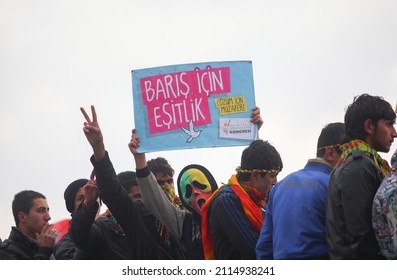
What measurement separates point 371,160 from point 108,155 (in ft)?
8.78

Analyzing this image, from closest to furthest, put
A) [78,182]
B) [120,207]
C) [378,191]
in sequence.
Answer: [378,191] < [120,207] < [78,182]

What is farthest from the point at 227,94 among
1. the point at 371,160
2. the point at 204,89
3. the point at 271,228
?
the point at 371,160

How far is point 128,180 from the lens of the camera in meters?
7.14

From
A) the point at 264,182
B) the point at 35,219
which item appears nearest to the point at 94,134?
the point at 35,219

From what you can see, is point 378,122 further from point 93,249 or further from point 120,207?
point 93,249

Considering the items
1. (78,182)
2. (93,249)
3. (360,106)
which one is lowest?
(93,249)

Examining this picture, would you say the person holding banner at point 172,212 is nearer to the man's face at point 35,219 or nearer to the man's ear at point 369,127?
the man's face at point 35,219

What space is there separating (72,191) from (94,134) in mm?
1035

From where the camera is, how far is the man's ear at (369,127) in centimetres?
474

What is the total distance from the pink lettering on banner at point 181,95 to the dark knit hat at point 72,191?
1.04m

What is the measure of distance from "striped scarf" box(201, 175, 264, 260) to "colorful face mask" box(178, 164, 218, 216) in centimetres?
66

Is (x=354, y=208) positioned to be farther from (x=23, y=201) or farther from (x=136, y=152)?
(x=23, y=201)

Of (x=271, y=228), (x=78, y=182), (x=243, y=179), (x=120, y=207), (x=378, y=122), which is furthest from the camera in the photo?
(x=78, y=182)

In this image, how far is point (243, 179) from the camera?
5.86 meters
